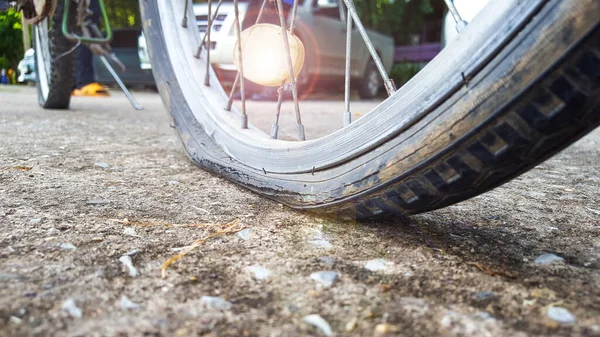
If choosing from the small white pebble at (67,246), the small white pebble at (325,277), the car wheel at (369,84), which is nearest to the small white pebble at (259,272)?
the small white pebble at (325,277)

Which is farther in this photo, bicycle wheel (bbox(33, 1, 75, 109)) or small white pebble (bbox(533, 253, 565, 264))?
bicycle wheel (bbox(33, 1, 75, 109))

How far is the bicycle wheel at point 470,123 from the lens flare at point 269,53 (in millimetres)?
306

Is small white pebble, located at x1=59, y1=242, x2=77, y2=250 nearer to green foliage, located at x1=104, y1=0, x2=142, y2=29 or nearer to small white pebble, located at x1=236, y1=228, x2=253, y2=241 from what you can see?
small white pebble, located at x1=236, y1=228, x2=253, y2=241

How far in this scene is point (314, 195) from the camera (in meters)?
1.05

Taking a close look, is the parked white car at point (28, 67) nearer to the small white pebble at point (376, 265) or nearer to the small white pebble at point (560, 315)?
the small white pebble at point (376, 265)

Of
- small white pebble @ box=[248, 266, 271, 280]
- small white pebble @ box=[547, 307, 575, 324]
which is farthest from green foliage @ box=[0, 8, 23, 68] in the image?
small white pebble @ box=[547, 307, 575, 324]

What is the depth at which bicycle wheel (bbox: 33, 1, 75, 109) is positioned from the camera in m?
3.02

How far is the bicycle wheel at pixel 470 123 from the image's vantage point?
66 centimetres

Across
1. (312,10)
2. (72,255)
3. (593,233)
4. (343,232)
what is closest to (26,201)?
(72,255)

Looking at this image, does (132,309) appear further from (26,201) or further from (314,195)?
(26,201)

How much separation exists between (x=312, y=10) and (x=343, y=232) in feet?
22.5

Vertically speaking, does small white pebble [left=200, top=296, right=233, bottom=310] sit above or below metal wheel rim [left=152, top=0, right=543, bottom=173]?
below

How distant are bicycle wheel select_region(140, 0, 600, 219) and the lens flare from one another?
31 centimetres

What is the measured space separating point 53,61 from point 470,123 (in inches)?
121
